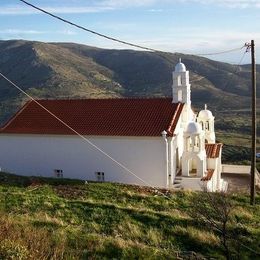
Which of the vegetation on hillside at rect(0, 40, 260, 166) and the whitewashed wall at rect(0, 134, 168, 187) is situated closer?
the whitewashed wall at rect(0, 134, 168, 187)

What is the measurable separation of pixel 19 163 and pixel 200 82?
145148 mm

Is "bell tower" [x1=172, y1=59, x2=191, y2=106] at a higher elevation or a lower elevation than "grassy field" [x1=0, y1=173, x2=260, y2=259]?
higher

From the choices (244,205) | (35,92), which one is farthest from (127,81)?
(244,205)

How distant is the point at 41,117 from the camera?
1302 inches

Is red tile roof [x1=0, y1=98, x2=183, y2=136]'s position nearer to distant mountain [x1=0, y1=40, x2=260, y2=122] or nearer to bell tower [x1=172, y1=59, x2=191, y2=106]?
bell tower [x1=172, y1=59, x2=191, y2=106]

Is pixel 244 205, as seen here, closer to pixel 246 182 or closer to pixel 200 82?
pixel 246 182

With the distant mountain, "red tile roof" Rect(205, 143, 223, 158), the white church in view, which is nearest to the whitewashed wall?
the white church

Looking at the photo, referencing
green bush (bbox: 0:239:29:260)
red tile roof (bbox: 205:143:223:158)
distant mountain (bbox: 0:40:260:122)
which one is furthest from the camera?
distant mountain (bbox: 0:40:260:122)

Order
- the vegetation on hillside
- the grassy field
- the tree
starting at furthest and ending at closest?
1. the vegetation on hillside
2. the tree
3. the grassy field

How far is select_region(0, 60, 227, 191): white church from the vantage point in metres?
28.8

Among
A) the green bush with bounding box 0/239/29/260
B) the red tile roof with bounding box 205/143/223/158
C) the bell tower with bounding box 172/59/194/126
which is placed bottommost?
the red tile roof with bounding box 205/143/223/158

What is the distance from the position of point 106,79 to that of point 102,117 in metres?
142

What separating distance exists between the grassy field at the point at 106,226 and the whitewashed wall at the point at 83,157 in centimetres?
335

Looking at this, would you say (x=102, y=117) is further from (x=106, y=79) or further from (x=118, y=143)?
(x=106, y=79)
